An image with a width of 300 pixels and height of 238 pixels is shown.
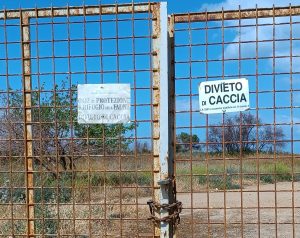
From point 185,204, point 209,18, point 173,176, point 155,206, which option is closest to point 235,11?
point 209,18

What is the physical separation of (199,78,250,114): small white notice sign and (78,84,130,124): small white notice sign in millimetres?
639

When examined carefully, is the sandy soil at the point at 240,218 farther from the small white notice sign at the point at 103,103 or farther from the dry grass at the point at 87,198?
the small white notice sign at the point at 103,103

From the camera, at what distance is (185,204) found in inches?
581

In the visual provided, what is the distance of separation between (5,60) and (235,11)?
2.00m

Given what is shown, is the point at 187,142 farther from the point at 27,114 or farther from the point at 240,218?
the point at 240,218

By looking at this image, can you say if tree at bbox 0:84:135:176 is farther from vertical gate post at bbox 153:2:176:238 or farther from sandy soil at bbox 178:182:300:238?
sandy soil at bbox 178:182:300:238

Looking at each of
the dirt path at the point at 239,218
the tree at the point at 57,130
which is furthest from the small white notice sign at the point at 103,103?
the dirt path at the point at 239,218

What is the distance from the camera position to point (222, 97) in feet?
14.3

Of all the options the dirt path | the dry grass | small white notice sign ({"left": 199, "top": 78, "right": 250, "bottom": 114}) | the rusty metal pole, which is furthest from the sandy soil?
the rusty metal pole

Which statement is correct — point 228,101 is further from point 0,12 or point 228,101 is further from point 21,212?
point 21,212

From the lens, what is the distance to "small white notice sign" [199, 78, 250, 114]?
A: 4.29 meters

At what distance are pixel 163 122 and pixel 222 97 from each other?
0.53 meters

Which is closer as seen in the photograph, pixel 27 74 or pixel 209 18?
pixel 209 18

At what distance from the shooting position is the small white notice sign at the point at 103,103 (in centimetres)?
445
